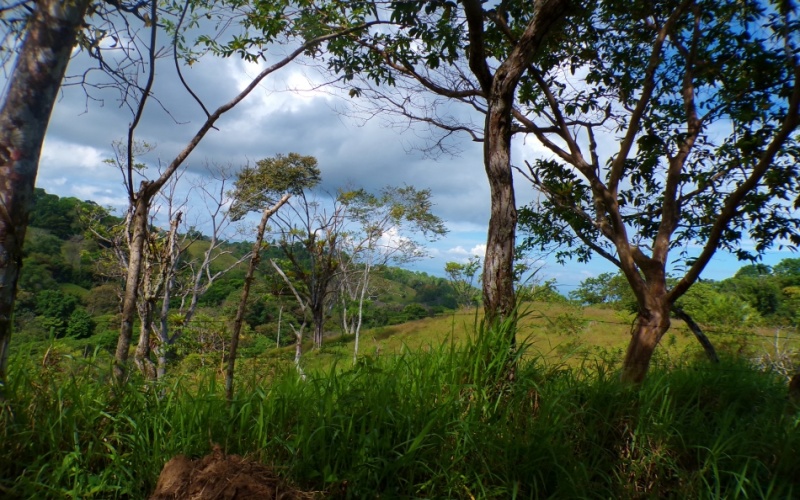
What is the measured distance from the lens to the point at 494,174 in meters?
→ 3.15

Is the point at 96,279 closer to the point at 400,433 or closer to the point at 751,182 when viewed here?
the point at 400,433

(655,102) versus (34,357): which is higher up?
(655,102)

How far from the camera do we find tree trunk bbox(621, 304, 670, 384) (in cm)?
416

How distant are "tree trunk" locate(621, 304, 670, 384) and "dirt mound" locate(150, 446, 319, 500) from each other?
3.30 m

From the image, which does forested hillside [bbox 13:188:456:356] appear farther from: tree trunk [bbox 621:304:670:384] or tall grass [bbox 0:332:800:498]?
tree trunk [bbox 621:304:670:384]

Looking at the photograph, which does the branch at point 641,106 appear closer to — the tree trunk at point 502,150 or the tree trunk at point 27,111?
the tree trunk at point 502,150

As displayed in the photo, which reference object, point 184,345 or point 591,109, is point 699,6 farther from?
point 184,345

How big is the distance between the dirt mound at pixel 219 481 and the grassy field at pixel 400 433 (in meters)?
0.17

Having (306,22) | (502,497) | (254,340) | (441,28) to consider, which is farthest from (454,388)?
(254,340)

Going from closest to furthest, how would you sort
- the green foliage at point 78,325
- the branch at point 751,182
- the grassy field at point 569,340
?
Answer: the grassy field at point 569,340
the branch at point 751,182
the green foliage at point 78,325

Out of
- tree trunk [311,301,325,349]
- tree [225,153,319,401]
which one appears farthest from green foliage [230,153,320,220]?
tree trunk [311,301,325,349]

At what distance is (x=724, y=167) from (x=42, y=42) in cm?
522

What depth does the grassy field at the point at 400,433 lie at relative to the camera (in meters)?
1.81

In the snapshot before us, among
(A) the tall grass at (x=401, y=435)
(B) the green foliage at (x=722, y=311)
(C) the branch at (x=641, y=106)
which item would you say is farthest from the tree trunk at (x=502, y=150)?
(B) the green foliage at (x=722, y=311)
